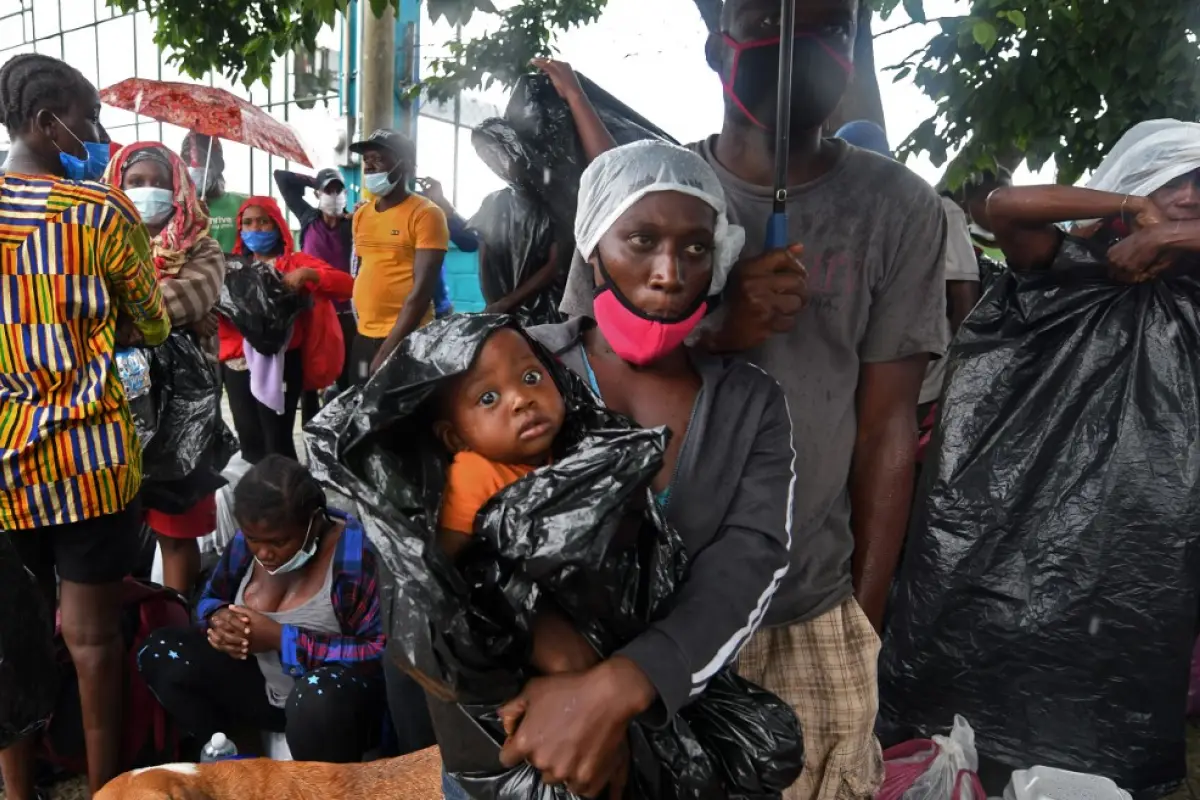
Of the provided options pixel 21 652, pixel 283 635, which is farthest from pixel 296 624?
pixel 21 652

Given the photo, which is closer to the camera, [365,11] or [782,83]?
[782,83]

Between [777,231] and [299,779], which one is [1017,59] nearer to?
[777,231]

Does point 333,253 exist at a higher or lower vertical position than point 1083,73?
lower

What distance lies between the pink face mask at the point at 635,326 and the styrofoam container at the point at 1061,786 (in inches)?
72.7

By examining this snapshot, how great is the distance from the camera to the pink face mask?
1.43 metres

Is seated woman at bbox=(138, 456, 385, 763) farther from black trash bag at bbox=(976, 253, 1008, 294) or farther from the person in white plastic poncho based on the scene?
black trash bag at bbox=(976, 253, 1008, 294)

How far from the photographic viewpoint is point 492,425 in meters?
1.24

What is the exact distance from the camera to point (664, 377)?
1.52 meters

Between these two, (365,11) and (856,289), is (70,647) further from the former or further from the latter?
(365,11)

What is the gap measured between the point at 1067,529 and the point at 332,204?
18.3ft

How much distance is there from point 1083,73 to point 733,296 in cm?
147

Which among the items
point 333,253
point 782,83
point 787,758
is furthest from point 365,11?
point 787,758

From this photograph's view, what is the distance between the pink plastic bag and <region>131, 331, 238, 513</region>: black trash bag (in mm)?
2626

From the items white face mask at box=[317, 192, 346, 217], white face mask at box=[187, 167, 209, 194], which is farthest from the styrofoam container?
white face mask at box=[317, 192, 346, 217]
